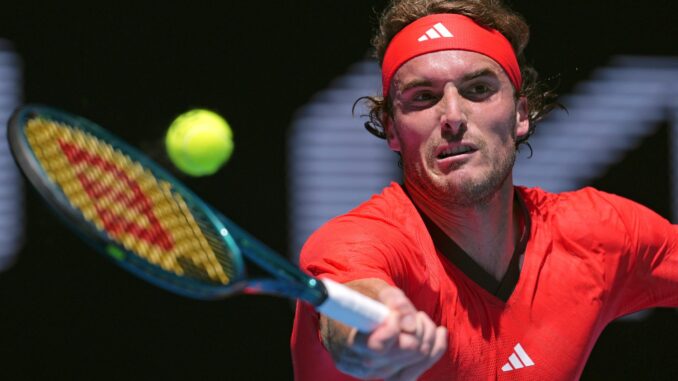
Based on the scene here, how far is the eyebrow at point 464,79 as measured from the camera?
268 cm

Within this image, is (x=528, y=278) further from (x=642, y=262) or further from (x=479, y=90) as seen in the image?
(x=479, y=90)

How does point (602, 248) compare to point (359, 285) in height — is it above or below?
below

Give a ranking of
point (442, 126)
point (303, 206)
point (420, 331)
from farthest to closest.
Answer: point (303, 206) < point (442, 126) < point (420, 331)

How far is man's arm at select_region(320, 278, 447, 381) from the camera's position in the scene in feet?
5.80

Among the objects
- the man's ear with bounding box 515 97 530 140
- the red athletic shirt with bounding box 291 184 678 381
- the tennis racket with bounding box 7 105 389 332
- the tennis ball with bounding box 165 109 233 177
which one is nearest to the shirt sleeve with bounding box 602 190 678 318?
the red athletic shirt with bounding box 291 184 678 381

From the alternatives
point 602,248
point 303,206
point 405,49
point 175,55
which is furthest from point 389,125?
point 175,55

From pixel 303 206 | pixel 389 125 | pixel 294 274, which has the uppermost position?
pixel 294 274

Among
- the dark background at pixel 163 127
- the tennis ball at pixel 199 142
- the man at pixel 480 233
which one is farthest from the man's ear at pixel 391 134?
the tennis ball at pixel 199 142

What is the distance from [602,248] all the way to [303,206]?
3.84 ft

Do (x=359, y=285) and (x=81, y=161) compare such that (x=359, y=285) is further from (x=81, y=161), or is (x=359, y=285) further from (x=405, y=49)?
(x=405, y=49)

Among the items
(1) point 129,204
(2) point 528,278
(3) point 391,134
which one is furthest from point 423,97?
(1) point 129,204

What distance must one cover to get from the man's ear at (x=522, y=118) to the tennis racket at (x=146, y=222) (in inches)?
47.7

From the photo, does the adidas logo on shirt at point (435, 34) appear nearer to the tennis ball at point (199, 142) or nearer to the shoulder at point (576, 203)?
the shoulder at point (576, 203)

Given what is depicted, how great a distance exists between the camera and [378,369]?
5.97ft
